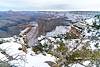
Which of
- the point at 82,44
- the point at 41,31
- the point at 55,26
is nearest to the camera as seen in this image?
the point at 82,44

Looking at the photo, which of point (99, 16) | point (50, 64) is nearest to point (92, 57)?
point (50, 64)

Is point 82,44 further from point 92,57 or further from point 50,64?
point 50,64

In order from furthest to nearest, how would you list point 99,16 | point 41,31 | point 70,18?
1. point 70,18
2. point 41,31
3. point 99,16

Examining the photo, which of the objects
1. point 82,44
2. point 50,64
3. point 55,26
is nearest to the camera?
point 50,64

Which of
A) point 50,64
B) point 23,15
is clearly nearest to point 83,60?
point 50,64

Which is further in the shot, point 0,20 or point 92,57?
point 0,20

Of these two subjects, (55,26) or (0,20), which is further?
(55,26)

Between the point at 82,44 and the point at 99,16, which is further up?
the point at 99,16

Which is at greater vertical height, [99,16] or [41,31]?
[99,16]

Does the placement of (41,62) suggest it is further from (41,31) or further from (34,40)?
(41,31)
